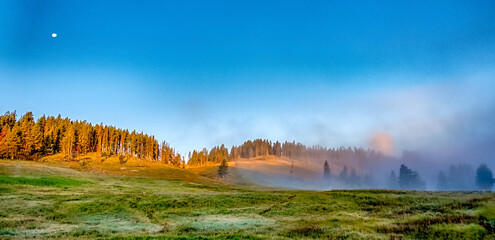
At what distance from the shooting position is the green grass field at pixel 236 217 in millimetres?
22719

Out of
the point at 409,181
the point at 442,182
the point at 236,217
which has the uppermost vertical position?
the point at 236,217

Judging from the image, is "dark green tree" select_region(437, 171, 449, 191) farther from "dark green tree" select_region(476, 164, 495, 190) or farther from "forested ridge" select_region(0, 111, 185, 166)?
"forested ridge" select_region(0, 111, 185, 166)

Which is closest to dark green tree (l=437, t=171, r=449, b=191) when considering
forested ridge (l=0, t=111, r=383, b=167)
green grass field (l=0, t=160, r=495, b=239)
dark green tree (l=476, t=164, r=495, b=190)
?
dark green tree (l=476, t=164, r=495, b=190)

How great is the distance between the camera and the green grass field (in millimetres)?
22719

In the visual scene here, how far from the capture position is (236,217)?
1357 inches

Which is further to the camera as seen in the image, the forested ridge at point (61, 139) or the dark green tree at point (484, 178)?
the dark green tree at point (484, 178)

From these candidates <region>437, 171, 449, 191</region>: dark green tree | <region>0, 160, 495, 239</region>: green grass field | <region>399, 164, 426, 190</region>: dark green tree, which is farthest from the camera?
<region>437, 171, 449, 191</region>: dark green tree

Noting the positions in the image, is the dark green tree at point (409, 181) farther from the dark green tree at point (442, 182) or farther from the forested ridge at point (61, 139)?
the forested ridge at point (61, 139)

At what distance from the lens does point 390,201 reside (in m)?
42.2

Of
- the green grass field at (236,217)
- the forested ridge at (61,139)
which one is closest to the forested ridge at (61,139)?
the forested ridge at (61,139)

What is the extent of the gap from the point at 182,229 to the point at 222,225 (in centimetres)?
340

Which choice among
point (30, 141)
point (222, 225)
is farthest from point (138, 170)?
point (222, 225)

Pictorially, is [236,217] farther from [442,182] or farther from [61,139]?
[442,182]

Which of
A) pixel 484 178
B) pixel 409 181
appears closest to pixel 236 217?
pixel 409 181
